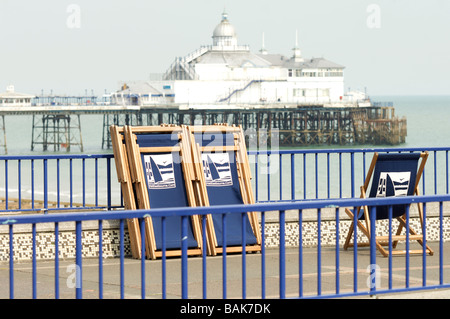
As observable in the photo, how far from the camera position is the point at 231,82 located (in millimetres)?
121375

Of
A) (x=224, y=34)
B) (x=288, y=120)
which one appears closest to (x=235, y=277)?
(x=288, y=120)

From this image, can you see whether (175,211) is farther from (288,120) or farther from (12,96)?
(12,96)

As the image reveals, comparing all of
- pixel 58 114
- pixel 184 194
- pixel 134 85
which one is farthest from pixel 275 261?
pixel 134 85

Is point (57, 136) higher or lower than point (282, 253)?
lower

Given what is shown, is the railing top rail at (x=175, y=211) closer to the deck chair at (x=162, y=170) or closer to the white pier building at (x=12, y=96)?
the deck chair at (x=162, y=170)

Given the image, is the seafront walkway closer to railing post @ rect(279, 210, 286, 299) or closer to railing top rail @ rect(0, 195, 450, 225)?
railing post @ rect(279, 210, 286, 299)

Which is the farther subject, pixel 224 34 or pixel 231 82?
pixel 224 34

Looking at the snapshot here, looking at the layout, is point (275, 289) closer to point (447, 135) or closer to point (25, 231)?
point (25, 231)

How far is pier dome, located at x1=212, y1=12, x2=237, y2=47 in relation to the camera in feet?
406

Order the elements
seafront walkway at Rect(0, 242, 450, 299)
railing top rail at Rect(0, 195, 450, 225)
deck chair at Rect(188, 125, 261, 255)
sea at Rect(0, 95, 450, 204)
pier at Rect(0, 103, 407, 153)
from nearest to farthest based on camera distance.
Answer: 1. railing top rail at Rect(0, 195, 450, 225)
2. seafront walkway at Rect(0, 242, 450, 299)
3. deck chair at Rect(188, 125, 261, 255)
4. sea at Rect(0, 95, 450, 204)
5. pier at Rect(0, 103, 407, 153)

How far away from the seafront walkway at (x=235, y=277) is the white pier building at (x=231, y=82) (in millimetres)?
106921

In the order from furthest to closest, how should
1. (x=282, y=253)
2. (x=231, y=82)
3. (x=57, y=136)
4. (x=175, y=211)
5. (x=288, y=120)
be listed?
(x=231, y=82)
(x=288, y=120)
(x=57, y=136)
(x=282, y=253)
(x=175, y=211)

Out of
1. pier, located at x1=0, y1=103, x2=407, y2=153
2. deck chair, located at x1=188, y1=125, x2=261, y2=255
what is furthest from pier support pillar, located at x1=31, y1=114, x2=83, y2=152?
deck chair, located at x1=188, y1=125, x2=261, y2=255

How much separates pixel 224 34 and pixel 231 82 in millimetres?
6692
